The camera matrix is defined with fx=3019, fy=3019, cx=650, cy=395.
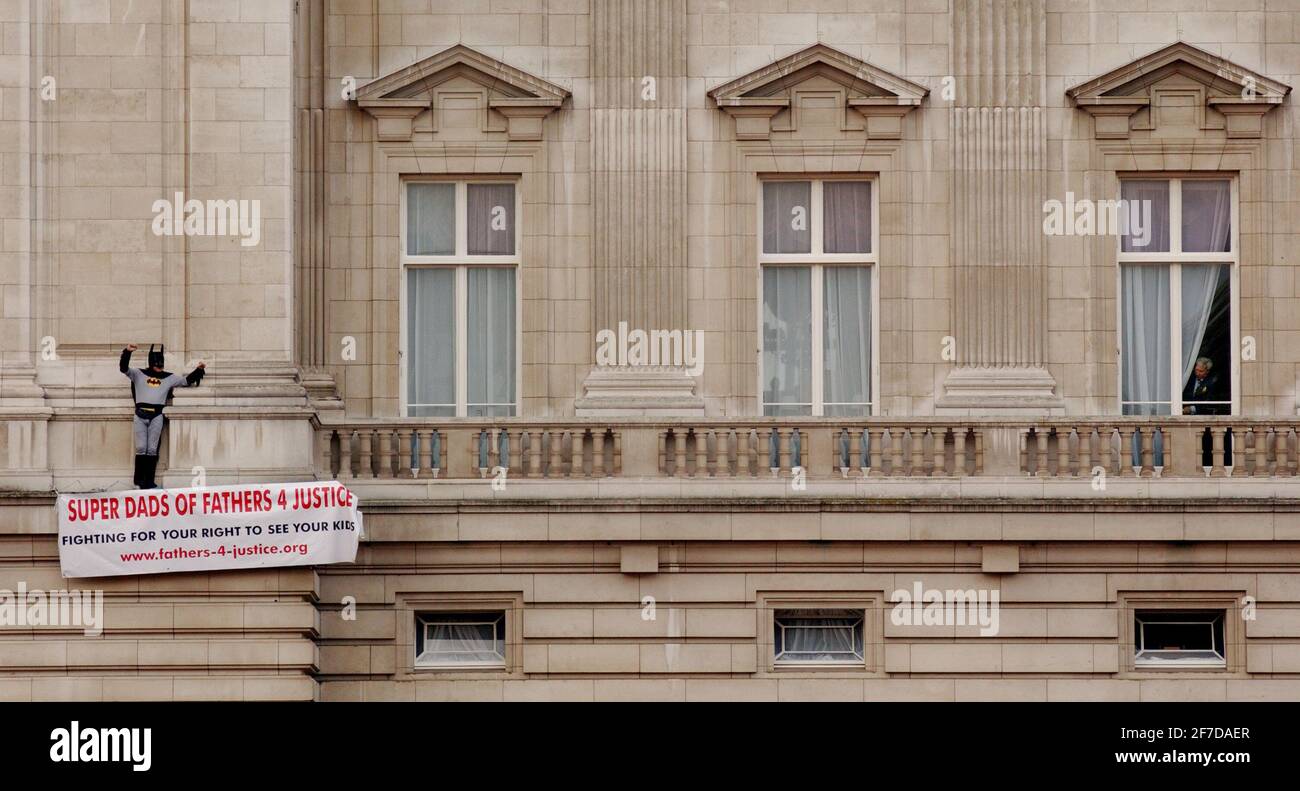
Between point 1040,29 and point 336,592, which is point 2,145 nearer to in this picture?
point 336,592

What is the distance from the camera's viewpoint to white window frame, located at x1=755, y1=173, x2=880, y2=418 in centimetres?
3731

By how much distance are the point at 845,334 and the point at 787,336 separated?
72 centimetres

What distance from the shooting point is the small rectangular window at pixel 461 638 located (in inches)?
1421

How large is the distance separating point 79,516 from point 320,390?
4044mm

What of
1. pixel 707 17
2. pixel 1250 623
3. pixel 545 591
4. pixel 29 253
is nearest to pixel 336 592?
pixel 545 591

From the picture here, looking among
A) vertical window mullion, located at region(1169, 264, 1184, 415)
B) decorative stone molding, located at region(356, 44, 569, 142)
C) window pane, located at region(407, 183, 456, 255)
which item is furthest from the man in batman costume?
vertical window mullion, located at region(1169, 264, 1184, 415)

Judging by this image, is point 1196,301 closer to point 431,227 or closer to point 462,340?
point 462,340

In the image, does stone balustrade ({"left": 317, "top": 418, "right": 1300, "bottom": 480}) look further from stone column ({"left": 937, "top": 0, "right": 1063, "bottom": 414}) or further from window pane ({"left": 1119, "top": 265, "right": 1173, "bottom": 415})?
window pane ({"left": 1119, "top": 265, "right": 1173, "bottom": 415})

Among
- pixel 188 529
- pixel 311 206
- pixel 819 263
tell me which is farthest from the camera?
pixel 819 263

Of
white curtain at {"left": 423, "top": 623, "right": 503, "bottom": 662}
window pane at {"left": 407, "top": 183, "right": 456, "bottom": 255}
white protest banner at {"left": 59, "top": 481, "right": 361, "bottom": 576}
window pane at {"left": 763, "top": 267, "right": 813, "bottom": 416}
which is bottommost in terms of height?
white curtain at {"left": 423, "top": 623, "right": 503, "bottom": 662}

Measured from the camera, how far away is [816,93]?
3734cm

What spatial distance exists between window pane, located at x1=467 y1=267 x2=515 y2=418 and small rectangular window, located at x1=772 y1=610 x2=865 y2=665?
15.0 ft

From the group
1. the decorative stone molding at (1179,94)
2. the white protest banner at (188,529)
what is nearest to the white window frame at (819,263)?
the decorative stone molding at (1179,94)

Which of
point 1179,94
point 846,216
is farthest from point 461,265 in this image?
point 1179,94
